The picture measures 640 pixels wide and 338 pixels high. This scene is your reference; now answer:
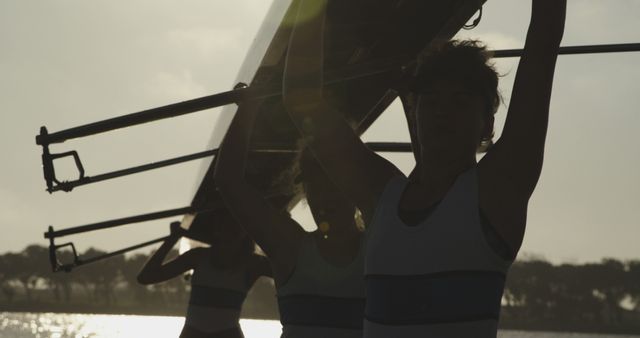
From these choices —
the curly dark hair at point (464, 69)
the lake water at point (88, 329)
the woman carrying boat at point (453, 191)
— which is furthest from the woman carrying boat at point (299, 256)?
the lake water at point (88, 329)

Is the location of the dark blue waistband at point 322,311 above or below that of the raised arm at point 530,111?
below

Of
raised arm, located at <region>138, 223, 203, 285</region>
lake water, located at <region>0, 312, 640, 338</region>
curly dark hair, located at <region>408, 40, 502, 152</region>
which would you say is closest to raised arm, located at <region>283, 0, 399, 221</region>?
curly dark hair, located at <region>408, 40, 502, 152</region>

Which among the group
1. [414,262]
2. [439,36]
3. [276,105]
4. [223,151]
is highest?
[276,105]

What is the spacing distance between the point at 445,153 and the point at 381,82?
8.15ft

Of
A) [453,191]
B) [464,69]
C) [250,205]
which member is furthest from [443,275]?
[250,205]

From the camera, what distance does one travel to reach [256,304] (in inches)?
6914

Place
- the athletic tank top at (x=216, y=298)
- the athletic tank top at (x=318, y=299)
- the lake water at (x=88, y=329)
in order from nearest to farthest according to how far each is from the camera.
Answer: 1. the athletic tank top at (x=318, y=299)
2. the athletic tank top at (x=216, y=298)
3. the lake water at (x=88, y=329)

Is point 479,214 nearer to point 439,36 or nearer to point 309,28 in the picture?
point 309,28

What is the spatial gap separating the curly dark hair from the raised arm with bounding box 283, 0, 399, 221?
219 mm

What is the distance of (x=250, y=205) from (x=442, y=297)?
4.22 feet

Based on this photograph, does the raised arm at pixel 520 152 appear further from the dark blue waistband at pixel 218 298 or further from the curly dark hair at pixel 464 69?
the dark blue waistband at pixel 218 298

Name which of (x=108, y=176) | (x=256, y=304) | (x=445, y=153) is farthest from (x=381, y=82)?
(x=256, y=304)

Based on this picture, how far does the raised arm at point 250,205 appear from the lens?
3.15m

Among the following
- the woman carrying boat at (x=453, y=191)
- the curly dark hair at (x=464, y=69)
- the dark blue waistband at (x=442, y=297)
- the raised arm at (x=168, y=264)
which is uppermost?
the raised arm at (x=168, y=264)
